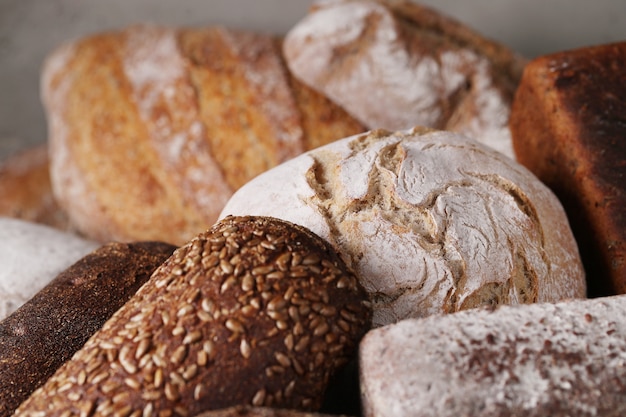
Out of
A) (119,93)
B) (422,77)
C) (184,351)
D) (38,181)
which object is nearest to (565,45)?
(422,77)

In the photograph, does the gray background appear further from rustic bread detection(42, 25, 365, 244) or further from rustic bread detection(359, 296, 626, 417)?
rustic bread detection(359, 296, 626, 417)

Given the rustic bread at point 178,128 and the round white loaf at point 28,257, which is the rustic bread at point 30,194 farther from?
the round white loaf at point 28,257

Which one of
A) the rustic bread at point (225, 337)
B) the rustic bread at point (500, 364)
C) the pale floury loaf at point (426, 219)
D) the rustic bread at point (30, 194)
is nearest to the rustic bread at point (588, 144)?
the pale floury loaf at point (426, 219)

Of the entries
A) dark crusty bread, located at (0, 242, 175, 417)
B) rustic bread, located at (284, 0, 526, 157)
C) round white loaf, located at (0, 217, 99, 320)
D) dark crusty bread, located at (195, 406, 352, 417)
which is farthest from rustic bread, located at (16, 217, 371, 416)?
rustic bread, located at (284, 0, 526, 157)

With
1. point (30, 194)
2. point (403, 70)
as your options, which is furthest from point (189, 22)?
point (403, 70)

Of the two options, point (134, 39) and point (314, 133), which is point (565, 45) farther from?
point (134, 39)
